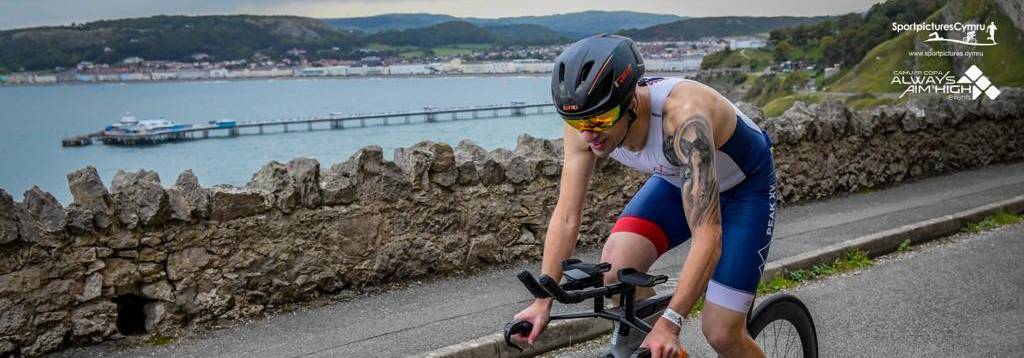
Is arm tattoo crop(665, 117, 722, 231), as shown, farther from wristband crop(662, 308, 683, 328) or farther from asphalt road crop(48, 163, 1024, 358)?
asphalt road crop(48, 163, 1024, 358)

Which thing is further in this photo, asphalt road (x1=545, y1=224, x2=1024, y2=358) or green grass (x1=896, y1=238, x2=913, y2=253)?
green grass (x1=896, y1=238, x2=913, y2=253)

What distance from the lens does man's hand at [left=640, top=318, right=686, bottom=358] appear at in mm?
3152

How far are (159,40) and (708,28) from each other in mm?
33758

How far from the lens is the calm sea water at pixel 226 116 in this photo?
3597 centimetres

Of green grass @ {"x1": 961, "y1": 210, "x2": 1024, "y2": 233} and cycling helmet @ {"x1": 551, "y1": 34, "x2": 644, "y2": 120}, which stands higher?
cycling helmet @ {"x1": 551, "y1": 34, "x2": 644, "y2": 120}

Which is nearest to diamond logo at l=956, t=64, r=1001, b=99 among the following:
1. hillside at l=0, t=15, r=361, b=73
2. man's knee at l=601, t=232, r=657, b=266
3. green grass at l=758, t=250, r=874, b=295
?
green grass at l=758, t=250, r=874, b=295

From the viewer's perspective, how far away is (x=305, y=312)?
7777mm

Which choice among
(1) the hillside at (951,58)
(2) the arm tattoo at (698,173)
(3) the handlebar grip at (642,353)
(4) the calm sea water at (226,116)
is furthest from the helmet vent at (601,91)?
(1) the hillside at (951,58)

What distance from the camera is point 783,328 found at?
4379 millimetres

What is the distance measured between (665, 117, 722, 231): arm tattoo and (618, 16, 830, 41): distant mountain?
114ft

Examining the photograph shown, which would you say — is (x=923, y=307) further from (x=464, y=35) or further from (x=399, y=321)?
(x=464, y=35)

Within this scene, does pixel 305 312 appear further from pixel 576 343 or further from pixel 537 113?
pixel 537 113

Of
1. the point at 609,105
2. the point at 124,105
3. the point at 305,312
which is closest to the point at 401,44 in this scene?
the point at 124,105

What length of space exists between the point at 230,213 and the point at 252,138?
4956 cm
